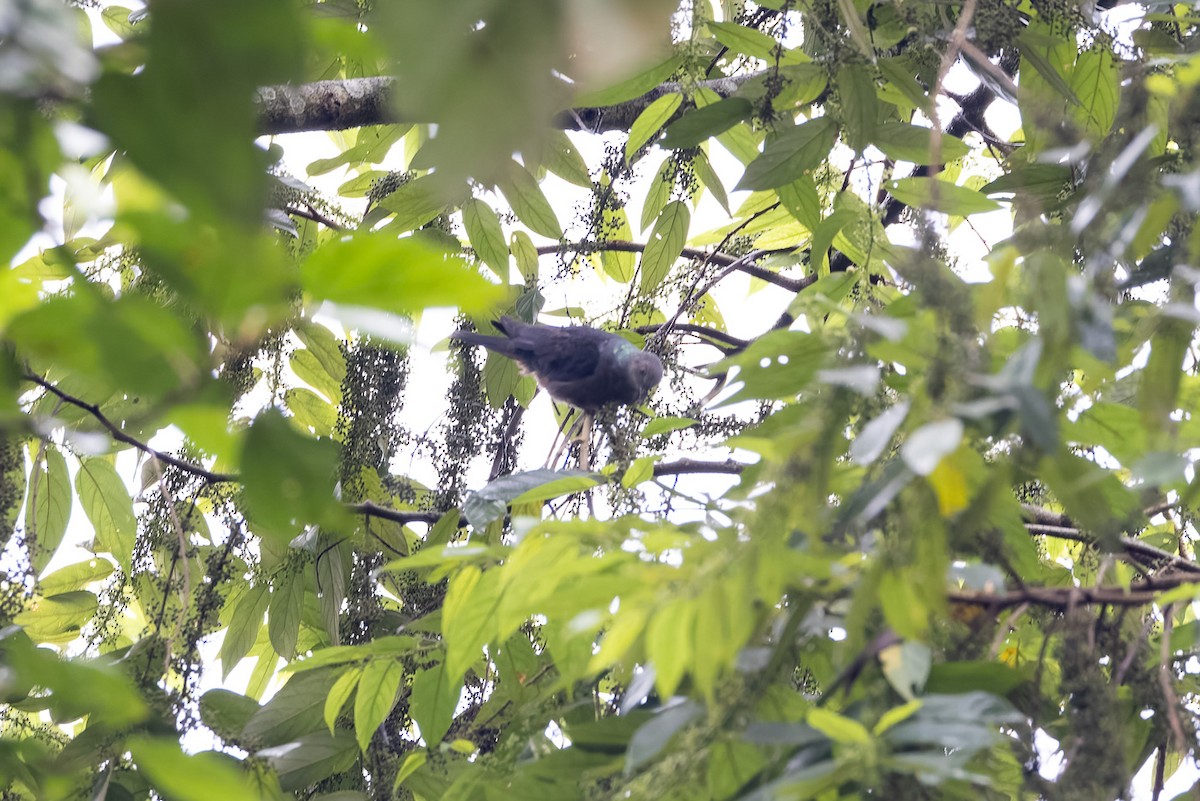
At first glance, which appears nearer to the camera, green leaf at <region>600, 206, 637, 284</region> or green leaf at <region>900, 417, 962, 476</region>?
green leaf at <region>900, 417, 962, 476</region>

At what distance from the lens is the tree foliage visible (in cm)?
54

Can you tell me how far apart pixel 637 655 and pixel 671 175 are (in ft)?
5.50

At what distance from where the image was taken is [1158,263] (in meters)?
1.17

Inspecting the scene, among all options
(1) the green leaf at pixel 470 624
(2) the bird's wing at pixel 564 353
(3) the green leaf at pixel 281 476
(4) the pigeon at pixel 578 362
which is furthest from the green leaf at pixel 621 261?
(3) the green leaf at pixel 281 476

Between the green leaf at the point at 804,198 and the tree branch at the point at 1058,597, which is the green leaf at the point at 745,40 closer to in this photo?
the green leaf at the point at 804,198

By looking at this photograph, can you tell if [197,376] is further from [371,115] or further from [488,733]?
[371,115]

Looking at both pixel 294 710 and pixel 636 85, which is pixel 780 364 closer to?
pixel 636 85

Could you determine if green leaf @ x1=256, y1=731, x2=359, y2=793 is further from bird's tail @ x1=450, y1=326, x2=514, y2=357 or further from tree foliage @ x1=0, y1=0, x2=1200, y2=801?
bird's tail @ x1=450, y1=326, x2=514, y2=357

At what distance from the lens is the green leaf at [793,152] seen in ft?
6.12

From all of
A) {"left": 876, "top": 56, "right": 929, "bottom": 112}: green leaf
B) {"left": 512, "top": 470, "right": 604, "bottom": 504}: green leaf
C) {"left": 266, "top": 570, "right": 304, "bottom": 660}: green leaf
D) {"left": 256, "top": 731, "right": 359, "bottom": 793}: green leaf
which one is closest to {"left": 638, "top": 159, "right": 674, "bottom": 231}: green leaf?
{"left": 876, "top": 56, "right": 929, "bottom": 112}: green leaf

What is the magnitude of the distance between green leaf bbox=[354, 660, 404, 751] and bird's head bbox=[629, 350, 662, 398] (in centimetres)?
165

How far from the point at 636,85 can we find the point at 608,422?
105cm

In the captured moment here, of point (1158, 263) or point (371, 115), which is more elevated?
point (371, 115)

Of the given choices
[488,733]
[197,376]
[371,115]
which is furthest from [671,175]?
[197,376]
